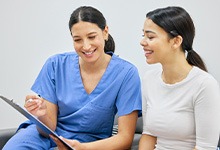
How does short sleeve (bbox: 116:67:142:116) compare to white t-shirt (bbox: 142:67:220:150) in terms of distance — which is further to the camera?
short sleeve (bbox: 116:67:142:116)

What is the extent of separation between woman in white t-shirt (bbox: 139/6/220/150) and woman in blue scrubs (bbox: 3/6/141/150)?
18 centimetres

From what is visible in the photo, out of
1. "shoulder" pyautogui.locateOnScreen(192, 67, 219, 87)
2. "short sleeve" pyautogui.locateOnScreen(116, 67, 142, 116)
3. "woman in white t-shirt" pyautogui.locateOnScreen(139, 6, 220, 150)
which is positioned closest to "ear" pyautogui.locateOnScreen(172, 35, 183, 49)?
"woman in white t-shirt" pyautogui.locateOnScreen(139, 6, 220, 150)

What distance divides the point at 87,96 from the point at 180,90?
0.42 metres

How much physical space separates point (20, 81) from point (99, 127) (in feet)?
3.55

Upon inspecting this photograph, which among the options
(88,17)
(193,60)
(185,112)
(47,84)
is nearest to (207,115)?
(185,112)

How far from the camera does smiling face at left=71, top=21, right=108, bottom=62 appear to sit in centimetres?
135

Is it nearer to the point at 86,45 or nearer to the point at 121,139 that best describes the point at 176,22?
the point at 86,45

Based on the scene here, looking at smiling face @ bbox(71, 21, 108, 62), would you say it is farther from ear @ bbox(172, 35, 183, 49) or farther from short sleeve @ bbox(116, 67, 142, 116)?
ear @ bbox(172, 35, 183, 49)

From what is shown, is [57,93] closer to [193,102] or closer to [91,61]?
[91,61]

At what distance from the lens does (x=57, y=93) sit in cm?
148

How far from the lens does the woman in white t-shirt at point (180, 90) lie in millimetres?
1134

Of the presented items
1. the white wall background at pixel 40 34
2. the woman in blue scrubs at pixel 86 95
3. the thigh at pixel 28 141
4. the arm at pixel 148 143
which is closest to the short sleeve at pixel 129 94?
the woman in blue scrubs at pixel 86 95

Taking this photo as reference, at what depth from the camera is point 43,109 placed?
141 cm

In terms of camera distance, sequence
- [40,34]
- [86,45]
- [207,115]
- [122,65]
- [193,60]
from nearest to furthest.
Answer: [207,115] < [193,60] < [86,45] < [122,65] < [40,34]
